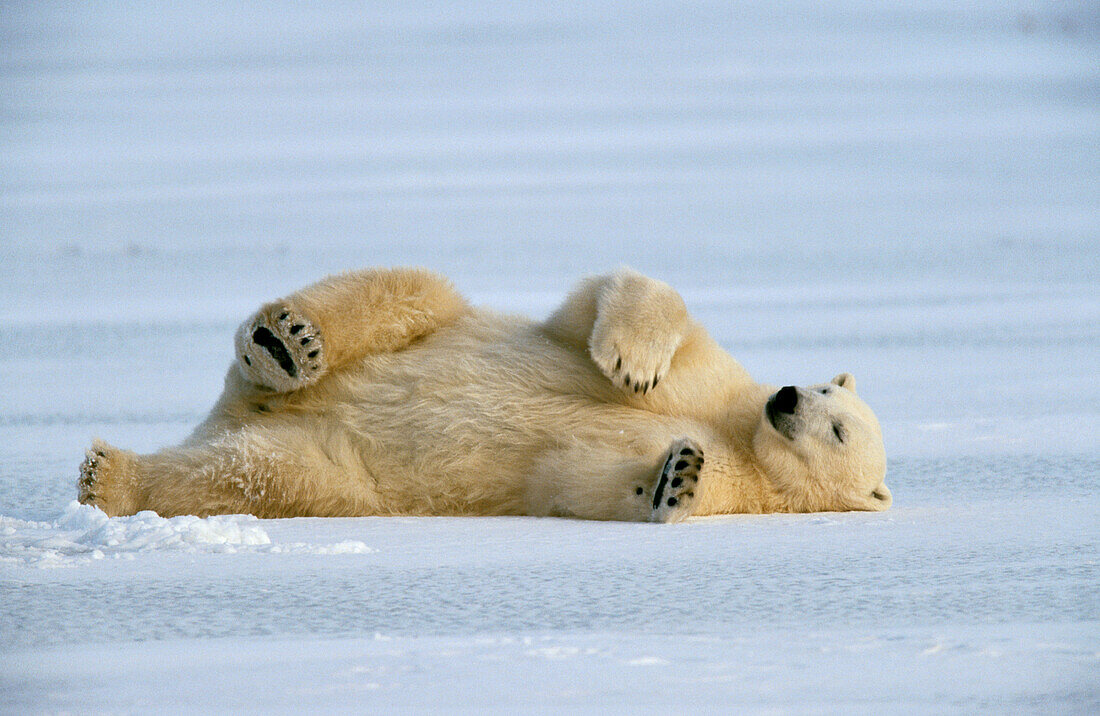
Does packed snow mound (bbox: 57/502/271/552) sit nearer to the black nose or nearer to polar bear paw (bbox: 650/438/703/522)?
polar bear paw (bbox: 650/438/703/522)

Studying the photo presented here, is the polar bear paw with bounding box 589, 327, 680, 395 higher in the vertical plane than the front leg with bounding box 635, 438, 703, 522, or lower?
higher

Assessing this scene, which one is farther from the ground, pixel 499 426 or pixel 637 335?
pixel 637 335

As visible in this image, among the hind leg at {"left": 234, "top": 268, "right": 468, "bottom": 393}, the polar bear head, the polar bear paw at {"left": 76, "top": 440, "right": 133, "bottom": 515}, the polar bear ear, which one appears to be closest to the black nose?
the polar bear head

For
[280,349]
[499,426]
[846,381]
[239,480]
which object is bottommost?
[239,480]

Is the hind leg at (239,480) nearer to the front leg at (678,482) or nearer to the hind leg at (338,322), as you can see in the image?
the hind leg at (338,322)

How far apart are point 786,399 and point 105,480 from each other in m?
1.73

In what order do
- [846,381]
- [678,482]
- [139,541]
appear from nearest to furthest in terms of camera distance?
[139,541] < [678,482] < [846,381]

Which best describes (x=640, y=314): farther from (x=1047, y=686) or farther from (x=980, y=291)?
(x=980, y=291)

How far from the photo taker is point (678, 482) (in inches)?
132

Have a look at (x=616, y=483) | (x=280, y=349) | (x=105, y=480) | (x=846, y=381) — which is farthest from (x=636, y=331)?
(x=105, y=480)

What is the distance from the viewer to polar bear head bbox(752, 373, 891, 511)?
3561 mm

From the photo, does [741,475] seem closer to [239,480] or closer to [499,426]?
[499,426]

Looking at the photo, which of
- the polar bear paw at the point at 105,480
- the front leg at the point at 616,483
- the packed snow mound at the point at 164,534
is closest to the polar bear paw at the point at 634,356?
the front leg at the point at 616,483

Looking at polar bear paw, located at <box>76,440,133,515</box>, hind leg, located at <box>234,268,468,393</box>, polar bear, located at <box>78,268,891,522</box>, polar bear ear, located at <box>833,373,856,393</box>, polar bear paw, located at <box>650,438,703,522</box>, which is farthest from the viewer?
polar bear ear, located at <box>833,373,856,393</box>
